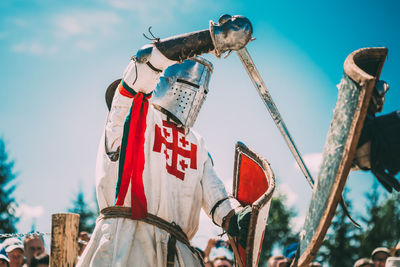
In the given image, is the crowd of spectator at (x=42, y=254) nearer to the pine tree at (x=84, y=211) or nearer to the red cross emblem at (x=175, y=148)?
the red cross emblem at (x=175, y=148)

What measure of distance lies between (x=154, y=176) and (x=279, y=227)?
31.9 m

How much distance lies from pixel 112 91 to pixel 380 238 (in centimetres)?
2938

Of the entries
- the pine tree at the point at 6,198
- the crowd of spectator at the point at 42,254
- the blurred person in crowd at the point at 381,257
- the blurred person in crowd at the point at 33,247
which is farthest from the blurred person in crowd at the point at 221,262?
the pine tree at the point at 6,198

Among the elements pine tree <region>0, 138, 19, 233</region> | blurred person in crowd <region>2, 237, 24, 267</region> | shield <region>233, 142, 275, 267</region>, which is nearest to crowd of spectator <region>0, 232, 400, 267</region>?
blurred person in crowd <region>2, 237, 24, 267</region>

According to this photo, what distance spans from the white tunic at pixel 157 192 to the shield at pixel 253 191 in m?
0.16

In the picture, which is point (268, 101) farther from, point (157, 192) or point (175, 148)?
point (157, 192)

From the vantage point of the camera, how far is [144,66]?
2912 mm

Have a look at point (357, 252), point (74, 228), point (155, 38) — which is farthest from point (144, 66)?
point (357, 252)

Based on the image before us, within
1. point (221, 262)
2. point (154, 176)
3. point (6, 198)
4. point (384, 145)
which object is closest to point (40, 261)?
point (221, 262)

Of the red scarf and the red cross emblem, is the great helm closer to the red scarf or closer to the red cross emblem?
the red cross emblem

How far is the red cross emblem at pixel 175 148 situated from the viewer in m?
3.27

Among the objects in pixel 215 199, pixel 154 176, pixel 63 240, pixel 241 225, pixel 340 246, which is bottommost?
pixel 340 246

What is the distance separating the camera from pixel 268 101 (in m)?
3.51

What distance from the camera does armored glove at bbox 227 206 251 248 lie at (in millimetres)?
3051
